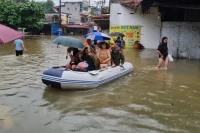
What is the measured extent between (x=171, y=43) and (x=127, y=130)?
45.4 ft

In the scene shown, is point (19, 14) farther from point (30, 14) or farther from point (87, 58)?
point (87, 58)

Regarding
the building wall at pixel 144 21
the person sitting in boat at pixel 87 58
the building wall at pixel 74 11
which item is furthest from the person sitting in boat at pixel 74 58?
the building wall at pixel 74 11

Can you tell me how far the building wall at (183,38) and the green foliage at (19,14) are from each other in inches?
1169

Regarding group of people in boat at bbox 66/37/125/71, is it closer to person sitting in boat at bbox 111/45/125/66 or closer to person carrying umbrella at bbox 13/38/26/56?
person sitting in boat at bbox 111/45/125/66

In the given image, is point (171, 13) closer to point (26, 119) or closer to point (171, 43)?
point (171, 43)

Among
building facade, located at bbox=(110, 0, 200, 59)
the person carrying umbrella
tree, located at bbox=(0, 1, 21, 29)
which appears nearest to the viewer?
the person carrying umbrella

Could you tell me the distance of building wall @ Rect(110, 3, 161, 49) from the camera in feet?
79.5

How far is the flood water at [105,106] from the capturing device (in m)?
6.09

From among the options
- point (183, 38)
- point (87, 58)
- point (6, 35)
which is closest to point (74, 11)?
point (183, 38)

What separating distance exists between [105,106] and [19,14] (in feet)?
130

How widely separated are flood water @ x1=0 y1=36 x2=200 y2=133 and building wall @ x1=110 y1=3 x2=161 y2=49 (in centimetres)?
1324

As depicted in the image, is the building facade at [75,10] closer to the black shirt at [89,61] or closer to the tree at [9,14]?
the tree at [9,14]

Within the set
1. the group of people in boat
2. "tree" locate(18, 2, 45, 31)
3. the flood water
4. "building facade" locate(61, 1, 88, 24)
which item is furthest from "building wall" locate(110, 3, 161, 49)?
"building facade" locate(61, 1, 88, 24)

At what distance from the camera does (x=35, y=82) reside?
10234mm
